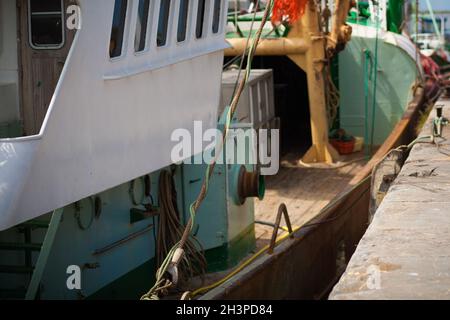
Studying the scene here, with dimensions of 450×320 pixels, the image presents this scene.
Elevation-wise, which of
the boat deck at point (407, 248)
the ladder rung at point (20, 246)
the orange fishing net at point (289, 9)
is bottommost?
the ladder rung at point (20, 246)

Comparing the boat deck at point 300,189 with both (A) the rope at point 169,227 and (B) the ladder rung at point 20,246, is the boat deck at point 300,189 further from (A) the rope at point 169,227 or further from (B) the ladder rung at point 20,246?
(B) the ladder rung at point 20,246

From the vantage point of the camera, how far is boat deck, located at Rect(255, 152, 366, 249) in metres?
12.4

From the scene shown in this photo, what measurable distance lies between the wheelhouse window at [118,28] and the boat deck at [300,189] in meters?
4.97

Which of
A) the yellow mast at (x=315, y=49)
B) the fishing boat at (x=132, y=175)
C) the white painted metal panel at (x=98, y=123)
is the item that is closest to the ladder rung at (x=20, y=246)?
the fishing boat at (x=132, y=175)

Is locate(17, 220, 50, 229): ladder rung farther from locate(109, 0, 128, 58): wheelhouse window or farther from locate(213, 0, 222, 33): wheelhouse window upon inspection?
locate(213, 0, 222, 33): wheelhouse window

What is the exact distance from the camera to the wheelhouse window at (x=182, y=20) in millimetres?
8344

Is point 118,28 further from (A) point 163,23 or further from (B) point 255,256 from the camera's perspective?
(B) point 255,256

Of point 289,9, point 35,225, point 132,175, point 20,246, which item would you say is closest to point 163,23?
point 132,175

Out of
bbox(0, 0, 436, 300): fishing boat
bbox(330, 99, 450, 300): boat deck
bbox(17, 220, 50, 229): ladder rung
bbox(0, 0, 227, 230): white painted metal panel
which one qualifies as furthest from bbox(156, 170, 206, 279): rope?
bbox(330, 99, 450, 300): boat deck

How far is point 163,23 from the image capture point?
7.95 metres

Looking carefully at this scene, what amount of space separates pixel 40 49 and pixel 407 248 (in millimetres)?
3509

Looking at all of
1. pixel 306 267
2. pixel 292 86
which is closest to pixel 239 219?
pixel 306 267

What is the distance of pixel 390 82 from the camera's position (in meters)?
17.5
